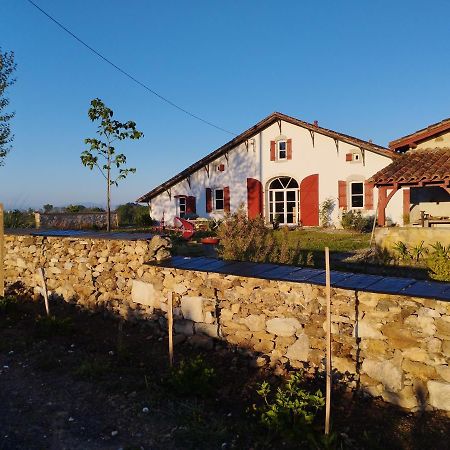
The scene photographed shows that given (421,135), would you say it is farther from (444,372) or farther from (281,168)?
(444,372)

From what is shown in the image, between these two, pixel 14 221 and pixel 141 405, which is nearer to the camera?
pixel 141 405

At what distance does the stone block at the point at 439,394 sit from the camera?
3.44m

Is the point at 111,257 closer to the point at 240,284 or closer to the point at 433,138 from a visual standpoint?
the point at 240,284

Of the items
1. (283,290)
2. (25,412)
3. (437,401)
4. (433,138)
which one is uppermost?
(433,138)

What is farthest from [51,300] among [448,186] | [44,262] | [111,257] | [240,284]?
[448,186]

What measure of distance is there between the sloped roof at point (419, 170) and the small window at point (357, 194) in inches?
172

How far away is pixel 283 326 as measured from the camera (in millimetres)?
4484

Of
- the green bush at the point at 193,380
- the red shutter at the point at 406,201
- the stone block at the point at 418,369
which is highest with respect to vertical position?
the red shutter at the point at 406,201

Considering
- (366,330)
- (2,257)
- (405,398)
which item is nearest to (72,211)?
(2,257)

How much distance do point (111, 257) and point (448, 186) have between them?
1135 centimetres

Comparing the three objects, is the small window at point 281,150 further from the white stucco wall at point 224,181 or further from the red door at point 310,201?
the red door at point 310,201

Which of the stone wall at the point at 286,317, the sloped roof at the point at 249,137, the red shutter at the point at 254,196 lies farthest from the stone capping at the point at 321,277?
the red shutter at the point at 254,196

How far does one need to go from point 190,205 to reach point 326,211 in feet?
23.8

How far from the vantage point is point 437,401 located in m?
3.48
